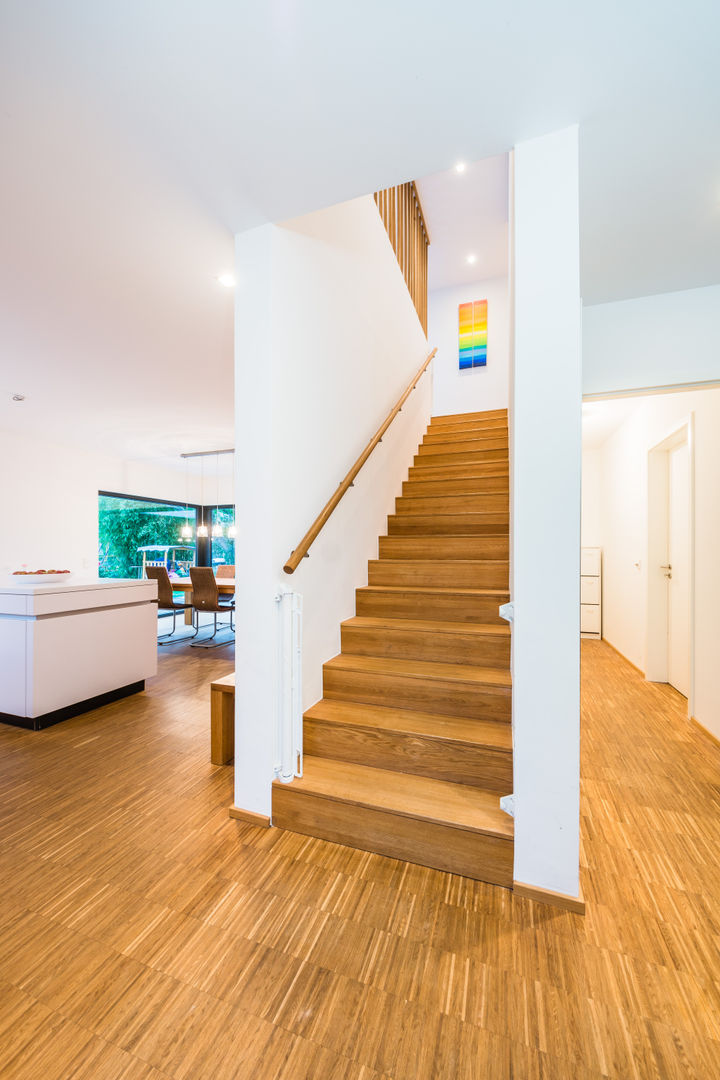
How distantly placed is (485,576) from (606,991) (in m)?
1.81

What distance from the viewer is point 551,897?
1423 millimetres

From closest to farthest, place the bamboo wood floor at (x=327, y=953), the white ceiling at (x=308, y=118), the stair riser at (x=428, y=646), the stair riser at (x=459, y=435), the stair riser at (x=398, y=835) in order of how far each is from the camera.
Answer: the bamboo wood floor at (x=327, y=953), the white ceiling at (x=308, y=118), the stair riser at (x=398, y=835), the stair riser at (x=428, y=646), the stair riser at (x=459, y=435)

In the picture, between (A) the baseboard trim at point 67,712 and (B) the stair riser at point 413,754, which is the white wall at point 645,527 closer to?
(B) the stair riser at point 413,754

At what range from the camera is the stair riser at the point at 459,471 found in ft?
11.7

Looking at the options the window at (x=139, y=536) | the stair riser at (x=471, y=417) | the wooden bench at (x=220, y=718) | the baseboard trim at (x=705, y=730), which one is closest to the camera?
the wooden bench at (x=220, y=718)

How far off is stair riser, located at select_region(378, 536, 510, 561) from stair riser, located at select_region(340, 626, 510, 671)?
0.79m

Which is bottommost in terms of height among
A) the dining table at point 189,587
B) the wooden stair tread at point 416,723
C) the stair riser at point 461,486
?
the wooden stair tread at point 416,723

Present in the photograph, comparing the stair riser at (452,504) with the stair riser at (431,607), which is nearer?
the stair riser at (431,607)

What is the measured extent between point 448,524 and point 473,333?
4284 millimetres

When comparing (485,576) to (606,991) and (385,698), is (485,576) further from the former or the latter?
(606,991)

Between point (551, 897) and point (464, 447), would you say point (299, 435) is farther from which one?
point (464, 447)

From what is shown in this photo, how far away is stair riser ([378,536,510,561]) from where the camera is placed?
284 centimetres

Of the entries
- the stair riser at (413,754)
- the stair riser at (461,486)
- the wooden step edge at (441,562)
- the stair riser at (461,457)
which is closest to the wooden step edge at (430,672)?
the stair riser at (413,754)

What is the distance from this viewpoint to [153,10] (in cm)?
111
